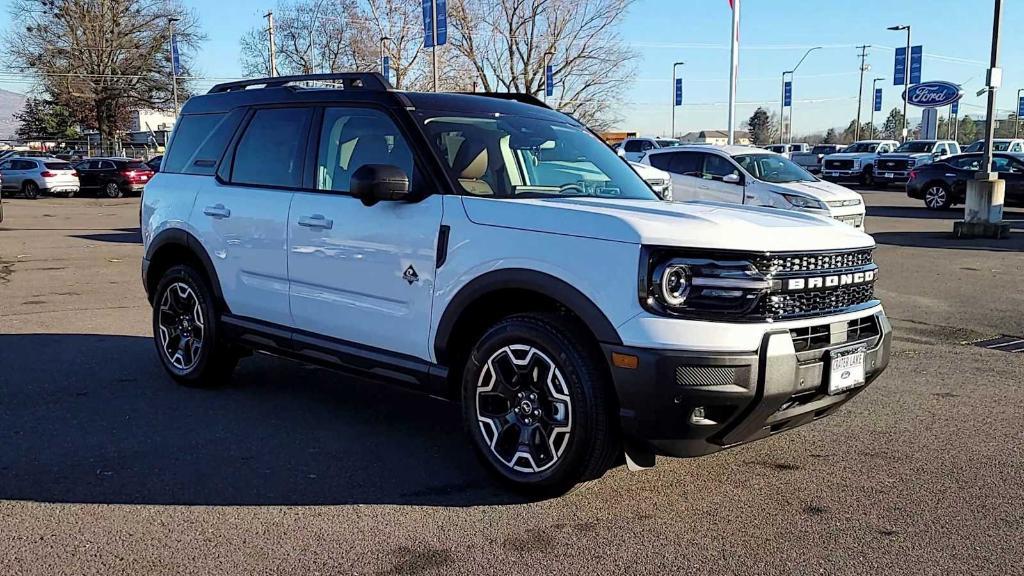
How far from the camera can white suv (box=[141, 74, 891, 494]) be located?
377cm

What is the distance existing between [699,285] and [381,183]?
5.43 feet

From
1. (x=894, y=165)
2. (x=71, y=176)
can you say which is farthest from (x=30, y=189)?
(x=894, y=165)

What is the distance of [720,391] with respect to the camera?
3684 millimetres

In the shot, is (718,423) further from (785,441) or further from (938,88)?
(938,88)

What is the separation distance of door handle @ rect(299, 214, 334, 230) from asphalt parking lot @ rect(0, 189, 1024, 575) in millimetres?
1185

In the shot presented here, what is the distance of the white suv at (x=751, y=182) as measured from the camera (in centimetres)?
1509

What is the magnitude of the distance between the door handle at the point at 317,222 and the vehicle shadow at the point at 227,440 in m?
1.18

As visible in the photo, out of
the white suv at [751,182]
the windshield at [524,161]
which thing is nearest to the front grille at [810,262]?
the windshield at [524,161]

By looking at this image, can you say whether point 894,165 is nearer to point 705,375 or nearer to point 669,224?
point 669,224

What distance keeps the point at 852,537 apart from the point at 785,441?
1.33m

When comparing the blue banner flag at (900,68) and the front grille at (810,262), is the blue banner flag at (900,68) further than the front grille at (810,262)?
Yes

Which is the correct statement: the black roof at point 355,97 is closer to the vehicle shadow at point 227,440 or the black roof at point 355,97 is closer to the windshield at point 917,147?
the vehicle shadow at point 227,440

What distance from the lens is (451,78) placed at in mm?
48969

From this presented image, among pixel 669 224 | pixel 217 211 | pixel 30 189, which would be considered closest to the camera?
pixel 669 224
